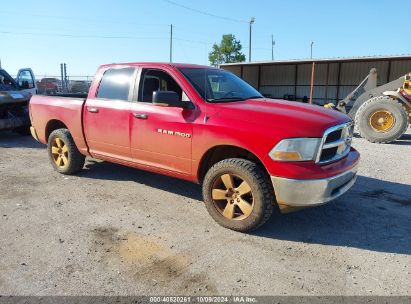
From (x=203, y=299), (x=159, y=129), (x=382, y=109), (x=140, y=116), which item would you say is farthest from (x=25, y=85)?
(x=203, y=299)

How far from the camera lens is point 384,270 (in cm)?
339

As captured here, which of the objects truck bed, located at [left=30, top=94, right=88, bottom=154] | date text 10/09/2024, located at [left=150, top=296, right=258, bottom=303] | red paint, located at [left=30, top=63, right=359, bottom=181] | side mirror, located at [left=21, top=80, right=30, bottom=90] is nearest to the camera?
date text 10/09/2024, located at [left=150, top=296, right=258, bottom=303]

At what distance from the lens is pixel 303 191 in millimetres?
3703

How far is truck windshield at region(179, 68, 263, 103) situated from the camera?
4617 millimetres

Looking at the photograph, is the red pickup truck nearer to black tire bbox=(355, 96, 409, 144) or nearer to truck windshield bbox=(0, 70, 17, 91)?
truck windshield bbox=(0, 70, 17, 91)

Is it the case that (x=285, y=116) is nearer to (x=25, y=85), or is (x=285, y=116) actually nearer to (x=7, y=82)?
(x=7, y=82)

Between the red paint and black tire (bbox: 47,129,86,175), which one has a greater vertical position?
the red paint

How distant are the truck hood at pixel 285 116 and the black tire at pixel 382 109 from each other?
6880mm

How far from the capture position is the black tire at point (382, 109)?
1022cm

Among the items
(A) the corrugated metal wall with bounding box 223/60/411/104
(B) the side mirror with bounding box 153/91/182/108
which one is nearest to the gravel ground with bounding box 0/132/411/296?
(B) the side mirror with bounding box 153/91/182/108

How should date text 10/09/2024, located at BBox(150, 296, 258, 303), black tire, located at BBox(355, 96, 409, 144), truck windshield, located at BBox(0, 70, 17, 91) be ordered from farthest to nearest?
truck windshield, located at BBox(0, 70, 17, 91), black tire, located at BBox(355, 96, 409, 144), date text 10/09/2024, located at BBox(150, 296, 258, 303)

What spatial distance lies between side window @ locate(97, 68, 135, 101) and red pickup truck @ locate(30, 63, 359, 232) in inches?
0.6

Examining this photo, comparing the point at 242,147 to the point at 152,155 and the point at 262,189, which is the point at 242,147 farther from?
the point at 152,155

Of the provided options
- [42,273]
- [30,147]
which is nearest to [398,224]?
[42,273]
